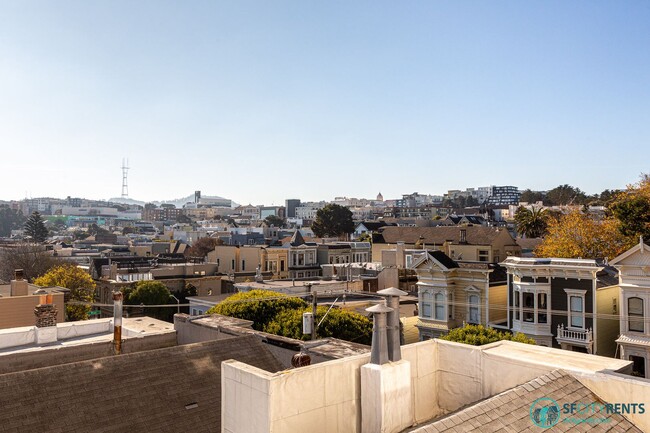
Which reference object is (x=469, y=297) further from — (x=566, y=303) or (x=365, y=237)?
(x=365, y=237)

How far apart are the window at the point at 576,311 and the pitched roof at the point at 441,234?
27.0 m

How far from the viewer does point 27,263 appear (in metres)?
67.8

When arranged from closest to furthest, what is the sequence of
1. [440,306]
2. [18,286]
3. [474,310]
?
1. [18,286]
2. [474,310]
3. [440,306]

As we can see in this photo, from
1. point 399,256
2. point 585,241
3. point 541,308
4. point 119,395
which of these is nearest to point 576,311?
point 541,308

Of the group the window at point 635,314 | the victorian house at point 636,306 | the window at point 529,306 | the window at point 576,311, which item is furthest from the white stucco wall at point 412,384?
the window at point 529,306

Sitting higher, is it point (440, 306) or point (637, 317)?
point (637, 317)

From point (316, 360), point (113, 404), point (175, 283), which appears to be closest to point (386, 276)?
point (175, 283)

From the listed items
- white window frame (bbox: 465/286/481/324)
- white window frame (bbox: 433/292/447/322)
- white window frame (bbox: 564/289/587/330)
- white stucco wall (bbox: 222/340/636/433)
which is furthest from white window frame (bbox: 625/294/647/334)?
white stucco wall (bbox: 222/340/636/433)

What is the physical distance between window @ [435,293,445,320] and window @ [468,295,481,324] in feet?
6.49

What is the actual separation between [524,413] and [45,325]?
1868cm

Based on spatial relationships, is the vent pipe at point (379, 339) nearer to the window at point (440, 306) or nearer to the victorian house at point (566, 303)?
the victorian house at point (566, 303)

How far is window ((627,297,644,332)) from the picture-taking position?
2886 centimetres

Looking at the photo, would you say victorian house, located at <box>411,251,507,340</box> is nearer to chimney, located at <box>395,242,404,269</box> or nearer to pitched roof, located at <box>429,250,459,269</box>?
pitched roof, located at <box>429,250,459,269</box>

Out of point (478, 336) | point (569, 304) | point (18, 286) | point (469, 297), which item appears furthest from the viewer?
Result: point (469, 297)
